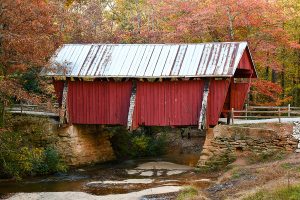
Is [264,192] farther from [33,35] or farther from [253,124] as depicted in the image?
[33,35]

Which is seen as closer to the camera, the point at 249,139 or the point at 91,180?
the point at 91,180

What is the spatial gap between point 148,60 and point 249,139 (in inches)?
260

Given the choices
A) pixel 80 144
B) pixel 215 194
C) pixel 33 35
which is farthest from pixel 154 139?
pixel 215 194

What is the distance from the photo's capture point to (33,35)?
22000 mm

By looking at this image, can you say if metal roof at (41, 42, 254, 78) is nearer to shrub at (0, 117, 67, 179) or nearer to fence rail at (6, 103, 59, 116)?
fence rail at (6, 103, 59, 116)

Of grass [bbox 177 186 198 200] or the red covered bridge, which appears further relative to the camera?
the red covered bridge

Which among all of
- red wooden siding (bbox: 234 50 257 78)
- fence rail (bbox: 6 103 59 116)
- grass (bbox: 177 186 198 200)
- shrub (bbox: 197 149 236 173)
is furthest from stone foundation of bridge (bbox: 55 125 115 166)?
grass (bbox: 177 186 198 200)

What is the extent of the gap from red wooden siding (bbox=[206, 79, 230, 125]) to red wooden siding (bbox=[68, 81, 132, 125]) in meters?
4.36

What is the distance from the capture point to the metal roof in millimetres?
23078

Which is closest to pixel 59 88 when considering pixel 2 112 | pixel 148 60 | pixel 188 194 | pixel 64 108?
pixel 64 108

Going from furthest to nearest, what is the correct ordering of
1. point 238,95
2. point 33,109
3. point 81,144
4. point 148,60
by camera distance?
point 33,109 → point 238,95 → point 81,144 → point 148,60

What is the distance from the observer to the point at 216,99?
2339 centimetres

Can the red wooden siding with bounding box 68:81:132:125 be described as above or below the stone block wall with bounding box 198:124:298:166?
above

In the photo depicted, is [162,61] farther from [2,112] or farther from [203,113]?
[2,112]
